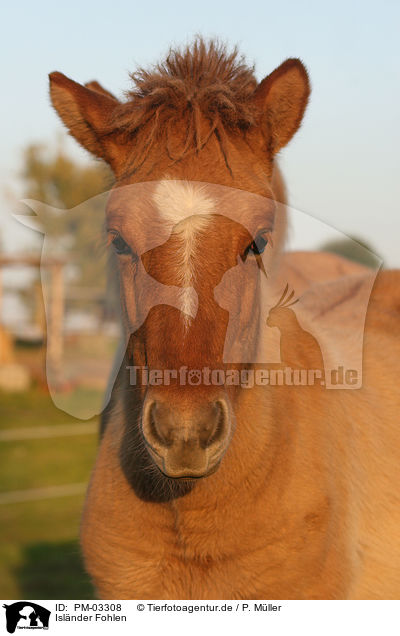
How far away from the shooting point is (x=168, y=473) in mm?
2010

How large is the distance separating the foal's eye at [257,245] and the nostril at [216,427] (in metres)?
0.55

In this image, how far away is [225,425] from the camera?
206 cm

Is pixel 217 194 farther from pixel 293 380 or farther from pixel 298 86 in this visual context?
pixel 293 380

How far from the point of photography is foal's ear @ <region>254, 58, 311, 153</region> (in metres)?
2.47

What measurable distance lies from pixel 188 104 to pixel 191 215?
51cm

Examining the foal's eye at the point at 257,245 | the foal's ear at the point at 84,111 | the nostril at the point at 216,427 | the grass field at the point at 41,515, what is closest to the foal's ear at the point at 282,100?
the foal's eye at the point at 257,245

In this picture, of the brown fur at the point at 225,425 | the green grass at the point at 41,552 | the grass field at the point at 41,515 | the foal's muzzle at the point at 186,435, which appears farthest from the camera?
the grass field at the point at 41,515

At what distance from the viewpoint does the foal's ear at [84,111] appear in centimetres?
257

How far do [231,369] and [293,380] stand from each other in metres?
0.61

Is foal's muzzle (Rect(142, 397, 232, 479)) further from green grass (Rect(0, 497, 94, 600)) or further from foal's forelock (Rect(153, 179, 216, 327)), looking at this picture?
green grass (Rect(0, 497, 94, 600))
